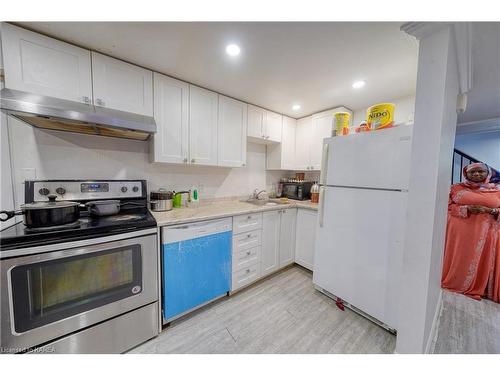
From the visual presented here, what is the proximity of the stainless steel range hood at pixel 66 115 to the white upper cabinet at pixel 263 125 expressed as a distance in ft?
4.05

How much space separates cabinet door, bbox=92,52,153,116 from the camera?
4.60ft

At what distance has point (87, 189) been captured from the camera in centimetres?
148

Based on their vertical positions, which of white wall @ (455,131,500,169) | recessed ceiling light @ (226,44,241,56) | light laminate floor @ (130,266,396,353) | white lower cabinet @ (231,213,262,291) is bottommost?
light laminate floor @ (130,266,396,353)

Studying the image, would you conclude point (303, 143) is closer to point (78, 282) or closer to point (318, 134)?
point (318, 134)

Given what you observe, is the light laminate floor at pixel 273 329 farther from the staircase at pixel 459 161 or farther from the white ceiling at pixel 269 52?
the staircase at pixel 459 161

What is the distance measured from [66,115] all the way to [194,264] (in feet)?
4.49

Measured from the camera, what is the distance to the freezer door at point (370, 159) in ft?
4.27

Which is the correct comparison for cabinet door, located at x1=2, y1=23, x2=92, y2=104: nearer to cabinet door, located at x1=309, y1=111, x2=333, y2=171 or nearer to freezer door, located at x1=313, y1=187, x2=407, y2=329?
freezer door, located at x1=313, y1=187, x2=407, y2=329

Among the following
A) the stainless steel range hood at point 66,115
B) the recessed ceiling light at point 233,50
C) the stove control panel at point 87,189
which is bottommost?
the stove control panel at point 87,189

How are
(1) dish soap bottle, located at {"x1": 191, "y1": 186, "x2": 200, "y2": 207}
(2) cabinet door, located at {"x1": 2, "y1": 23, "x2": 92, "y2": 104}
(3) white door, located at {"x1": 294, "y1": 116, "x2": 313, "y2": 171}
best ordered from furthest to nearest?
(3) white door, located at {"x1": 294, "y1": 116, "x2": 313, "y2": 171} → (1) dish soap bottle, located at {"x1": 191, "y1": 186, "x2": 200, "y2": 207} → (2) cabinet door, located at {"x1": 2, "y1": 23, "x2": 92, "y2": 104}

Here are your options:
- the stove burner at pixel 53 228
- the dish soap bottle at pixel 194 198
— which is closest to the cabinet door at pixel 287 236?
the dish soap bottle at pixel 194 198

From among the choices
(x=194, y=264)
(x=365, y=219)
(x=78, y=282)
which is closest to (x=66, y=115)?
(x=78, y=282)

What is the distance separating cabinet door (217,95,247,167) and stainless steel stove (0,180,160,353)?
3.81ft

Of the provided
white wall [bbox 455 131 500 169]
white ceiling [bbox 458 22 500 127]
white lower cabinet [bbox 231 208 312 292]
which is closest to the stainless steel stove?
white lower cabinet [bbox 231 208 312 292]
